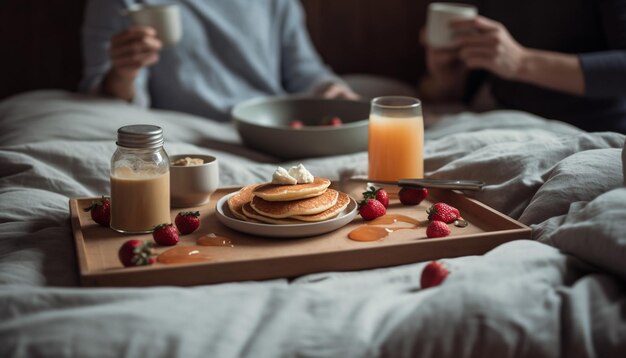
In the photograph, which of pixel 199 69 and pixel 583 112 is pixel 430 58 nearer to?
pixel 583 112

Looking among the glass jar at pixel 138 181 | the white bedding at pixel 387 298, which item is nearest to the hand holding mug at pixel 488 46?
the white bedding at pixel 387 298

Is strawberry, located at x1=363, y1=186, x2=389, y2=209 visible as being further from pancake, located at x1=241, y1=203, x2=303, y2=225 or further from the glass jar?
the glass jar

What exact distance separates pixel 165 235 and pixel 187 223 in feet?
0.22

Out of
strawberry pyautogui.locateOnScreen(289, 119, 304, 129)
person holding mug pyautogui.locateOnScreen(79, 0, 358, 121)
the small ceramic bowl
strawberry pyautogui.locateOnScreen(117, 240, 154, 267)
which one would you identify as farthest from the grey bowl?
strawberry pyautogui.locateOnScreen(117, 240, 154, 267)

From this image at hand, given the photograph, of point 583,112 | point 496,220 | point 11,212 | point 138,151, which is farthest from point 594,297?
point 583,112

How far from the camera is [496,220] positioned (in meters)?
1.30

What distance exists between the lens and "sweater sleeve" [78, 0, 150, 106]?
2.27 metres

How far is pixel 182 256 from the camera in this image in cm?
114

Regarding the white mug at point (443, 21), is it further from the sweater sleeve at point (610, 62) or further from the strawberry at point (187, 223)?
the strawberry at point (187, 223)

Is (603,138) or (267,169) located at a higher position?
(603,138)

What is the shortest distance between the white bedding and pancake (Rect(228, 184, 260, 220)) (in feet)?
0.64

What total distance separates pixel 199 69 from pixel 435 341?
1.76 metres

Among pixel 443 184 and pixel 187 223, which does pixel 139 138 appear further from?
pixel 443 184

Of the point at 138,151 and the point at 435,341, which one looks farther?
the point at 138,151
